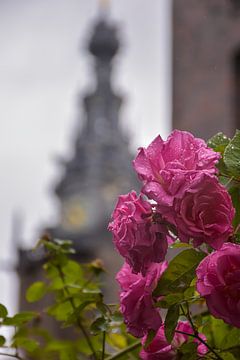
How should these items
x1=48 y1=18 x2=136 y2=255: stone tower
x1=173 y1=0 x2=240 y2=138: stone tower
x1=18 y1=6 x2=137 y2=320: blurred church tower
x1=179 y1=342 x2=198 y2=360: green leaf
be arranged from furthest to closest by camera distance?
x1=48 y1=18 x2=136 y2=255: stone tower → x1=18 y1=6 x2=137 y2=320: blurred church tower → x1=173 y1=0 x2=240 y2=138: stone tower → x1=179 y1=342 x2=198 y2=360: green leaf

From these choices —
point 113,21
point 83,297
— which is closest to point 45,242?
point 83,297

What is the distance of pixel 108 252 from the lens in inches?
1025

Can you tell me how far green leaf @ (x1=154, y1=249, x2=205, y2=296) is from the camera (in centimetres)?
88

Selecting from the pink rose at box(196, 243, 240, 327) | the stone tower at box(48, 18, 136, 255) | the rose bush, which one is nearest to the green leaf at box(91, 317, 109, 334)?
the rose bush

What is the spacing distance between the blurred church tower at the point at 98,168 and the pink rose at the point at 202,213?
22.9 m

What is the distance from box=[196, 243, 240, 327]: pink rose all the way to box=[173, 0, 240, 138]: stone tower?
17.2ft

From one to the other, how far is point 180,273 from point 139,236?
0.09 meters

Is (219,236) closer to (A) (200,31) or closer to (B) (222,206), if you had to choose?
(B) (222,206)

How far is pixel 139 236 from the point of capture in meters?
0.82

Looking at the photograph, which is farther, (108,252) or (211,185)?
(108,252)

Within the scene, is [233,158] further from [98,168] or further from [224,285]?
[98,168]

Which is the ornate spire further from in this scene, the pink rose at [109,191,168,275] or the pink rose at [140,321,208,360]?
the pink rose at [109,191,168,275]

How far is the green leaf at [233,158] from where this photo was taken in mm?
876

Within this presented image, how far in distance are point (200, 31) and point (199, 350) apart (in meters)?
5.41
